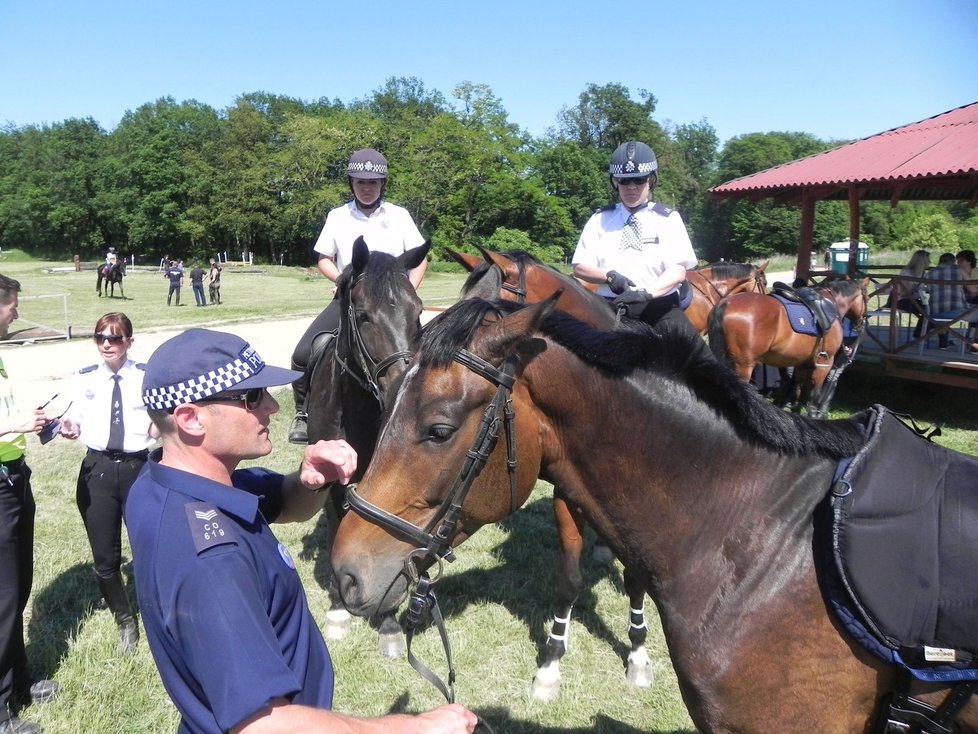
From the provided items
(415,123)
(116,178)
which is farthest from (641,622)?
(116,178)

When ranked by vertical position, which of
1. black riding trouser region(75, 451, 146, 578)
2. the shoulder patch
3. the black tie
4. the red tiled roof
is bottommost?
black riding trouser region(75, 451, 146, 578)

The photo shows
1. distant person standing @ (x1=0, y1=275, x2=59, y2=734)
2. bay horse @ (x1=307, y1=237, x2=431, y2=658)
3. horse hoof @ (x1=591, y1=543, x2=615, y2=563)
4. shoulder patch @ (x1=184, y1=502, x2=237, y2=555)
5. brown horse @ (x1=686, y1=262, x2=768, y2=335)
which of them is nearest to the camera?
shoulder patch @ (x1=184, y1=502, x2=237, y2=555)

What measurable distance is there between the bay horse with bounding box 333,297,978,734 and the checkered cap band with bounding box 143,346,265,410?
1.65 ft

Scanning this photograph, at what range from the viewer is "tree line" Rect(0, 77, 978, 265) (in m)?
53.2

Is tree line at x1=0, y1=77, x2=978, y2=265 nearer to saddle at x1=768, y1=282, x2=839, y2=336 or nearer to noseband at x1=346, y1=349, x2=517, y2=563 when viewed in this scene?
saddle at x1=768, y1=282, x2=839, y2=336

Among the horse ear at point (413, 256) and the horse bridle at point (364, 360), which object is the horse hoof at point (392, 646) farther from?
the horse ear at point (413, 256)

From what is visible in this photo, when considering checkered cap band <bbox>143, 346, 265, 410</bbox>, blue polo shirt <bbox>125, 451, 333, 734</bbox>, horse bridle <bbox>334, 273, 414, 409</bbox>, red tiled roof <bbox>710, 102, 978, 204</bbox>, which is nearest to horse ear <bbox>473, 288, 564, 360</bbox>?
checkered cap band <bbox>143, 346, 265, 410</bbox>

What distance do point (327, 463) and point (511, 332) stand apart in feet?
2.71

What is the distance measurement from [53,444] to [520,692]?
819cm

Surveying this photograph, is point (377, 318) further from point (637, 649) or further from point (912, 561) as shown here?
point (912, 561)

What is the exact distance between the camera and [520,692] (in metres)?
4.05

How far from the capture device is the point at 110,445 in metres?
4.39

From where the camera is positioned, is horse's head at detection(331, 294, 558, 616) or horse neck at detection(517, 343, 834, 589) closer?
horse's head at detection(331, 294, 558, 616)

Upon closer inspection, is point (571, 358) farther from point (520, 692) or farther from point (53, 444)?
point (53, 444)
